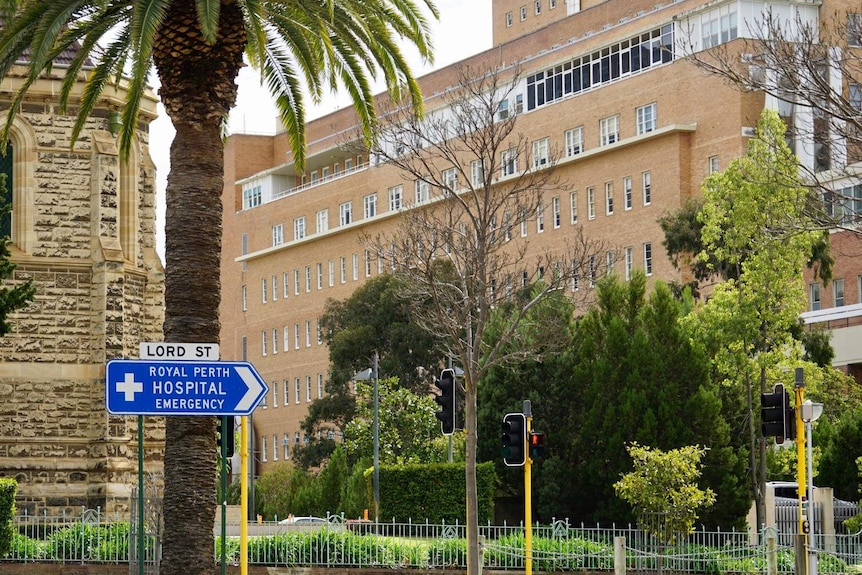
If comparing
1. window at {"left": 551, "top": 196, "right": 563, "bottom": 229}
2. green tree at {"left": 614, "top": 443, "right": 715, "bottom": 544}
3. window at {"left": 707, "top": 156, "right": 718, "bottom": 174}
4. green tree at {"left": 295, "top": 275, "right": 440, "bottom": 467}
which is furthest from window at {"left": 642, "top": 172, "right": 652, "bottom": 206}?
green tree at {"left": 614, "top": 443, "right": 715, "bottom": 544}

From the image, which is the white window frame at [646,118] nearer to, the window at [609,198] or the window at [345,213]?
the window at [609,198]

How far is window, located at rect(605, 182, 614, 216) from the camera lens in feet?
248

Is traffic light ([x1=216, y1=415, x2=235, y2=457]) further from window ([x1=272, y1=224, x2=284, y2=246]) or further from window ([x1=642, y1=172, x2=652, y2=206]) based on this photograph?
window ([x1=272, y1=224, x2=284, y2=246])

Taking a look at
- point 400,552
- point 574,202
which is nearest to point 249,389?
point 400,552

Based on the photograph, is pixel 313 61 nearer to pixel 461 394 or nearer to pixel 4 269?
pixel 4 269

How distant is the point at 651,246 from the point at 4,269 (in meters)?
49.8

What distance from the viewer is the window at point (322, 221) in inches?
3984

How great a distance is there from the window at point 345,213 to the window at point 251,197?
38.7 ft

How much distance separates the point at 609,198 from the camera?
76062 millimetres

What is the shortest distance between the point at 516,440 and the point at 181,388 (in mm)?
12835

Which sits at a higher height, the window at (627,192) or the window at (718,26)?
the window at (718,26)

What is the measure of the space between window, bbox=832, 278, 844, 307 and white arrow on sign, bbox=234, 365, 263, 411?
57.6 metres

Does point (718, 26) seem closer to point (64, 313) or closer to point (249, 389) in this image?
point (64, 313)

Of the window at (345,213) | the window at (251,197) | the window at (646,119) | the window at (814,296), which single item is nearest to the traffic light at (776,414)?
the window at (814,296)
